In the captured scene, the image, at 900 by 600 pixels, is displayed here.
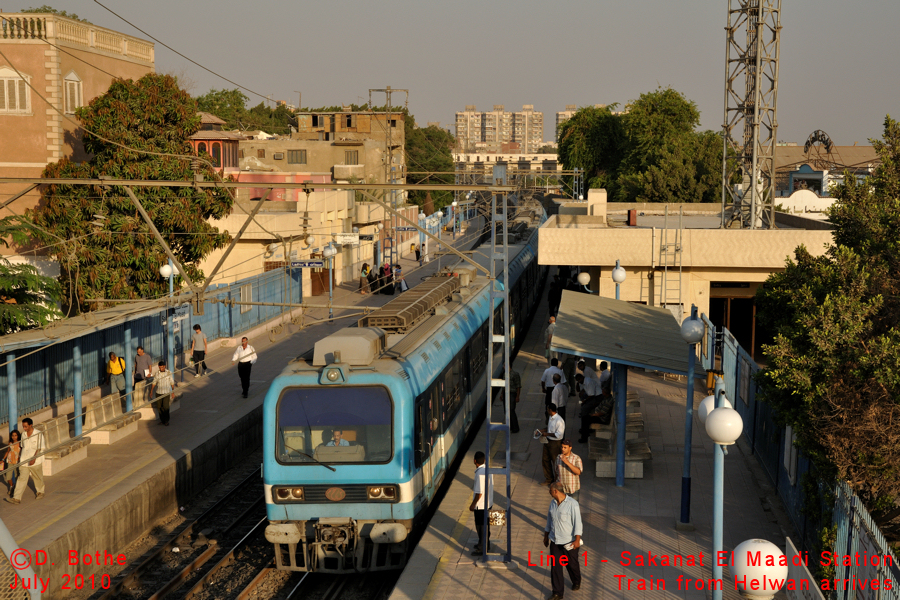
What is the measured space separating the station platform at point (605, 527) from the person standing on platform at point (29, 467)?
623 centimetres

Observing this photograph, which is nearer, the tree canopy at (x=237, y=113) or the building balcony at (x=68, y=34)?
the building balcony at (x=68, y=34)

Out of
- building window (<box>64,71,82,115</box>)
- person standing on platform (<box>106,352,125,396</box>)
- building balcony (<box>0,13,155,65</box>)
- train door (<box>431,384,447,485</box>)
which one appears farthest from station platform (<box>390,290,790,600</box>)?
building balcony (<box>0,13,155,65</box>)

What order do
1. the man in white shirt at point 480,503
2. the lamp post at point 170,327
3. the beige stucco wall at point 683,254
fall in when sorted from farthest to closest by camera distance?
the beige stucco wall at point 683,254 → the lamp post at point 170,327 → the man in white shirt at point 480,503

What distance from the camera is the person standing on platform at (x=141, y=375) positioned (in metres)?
18.2

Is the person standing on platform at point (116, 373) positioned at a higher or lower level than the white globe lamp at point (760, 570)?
lower

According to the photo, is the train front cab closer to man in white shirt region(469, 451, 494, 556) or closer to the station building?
man in white shirt region(469, 451, 494, 556)

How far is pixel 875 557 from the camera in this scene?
744 centimetres

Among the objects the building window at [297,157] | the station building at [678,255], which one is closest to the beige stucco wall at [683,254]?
the station building at [678,255]

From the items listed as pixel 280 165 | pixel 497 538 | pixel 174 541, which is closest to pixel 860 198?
pixel 497 538

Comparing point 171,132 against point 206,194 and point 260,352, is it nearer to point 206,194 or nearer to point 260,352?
point 206,194

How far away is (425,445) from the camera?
1136cm

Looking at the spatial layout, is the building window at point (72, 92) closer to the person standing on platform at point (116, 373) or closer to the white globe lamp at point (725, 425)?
the person standing on platform at point (116, 373)

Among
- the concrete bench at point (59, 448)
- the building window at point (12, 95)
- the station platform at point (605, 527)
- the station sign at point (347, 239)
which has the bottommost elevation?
the station platform at point (605, 527)

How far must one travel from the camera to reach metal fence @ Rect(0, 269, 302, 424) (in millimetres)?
17516
